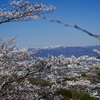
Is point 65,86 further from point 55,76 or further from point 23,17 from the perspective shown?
point 23,17

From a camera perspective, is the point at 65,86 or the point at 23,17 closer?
the point at 23,17

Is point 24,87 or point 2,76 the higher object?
point 2,76

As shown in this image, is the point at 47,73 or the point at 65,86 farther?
the point at 65,86

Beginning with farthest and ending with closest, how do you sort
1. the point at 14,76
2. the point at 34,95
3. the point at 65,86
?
1. the point at 65,86
2. the point at 34,95
3. the point at 14,76

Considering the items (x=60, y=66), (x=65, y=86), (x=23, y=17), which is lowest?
(x=65, y=86)

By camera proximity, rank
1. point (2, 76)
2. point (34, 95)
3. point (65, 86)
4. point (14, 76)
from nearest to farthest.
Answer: point (2, 76)
point (14, 76)
point (34, 95)
point (65, 86)

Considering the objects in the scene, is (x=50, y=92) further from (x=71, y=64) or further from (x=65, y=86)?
(x=71, y=64)

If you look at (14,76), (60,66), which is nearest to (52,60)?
(60,66)

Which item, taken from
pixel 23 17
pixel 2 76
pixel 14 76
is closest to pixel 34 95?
pixel 14 76

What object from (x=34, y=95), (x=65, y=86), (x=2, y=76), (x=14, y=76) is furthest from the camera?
(x=65, y=86)
